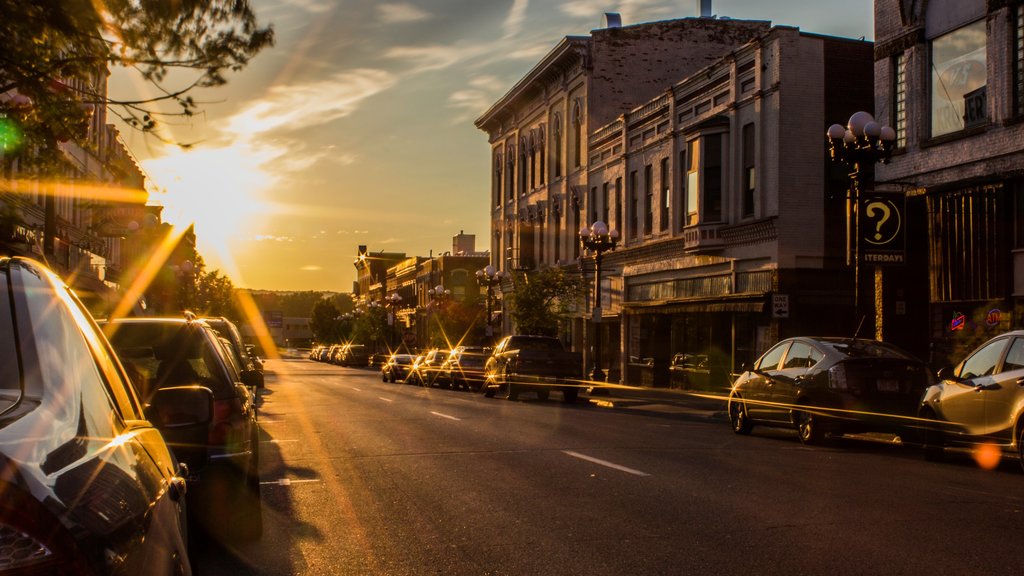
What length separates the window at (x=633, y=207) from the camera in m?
41.4

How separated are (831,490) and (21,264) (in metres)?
8.85

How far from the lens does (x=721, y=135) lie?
3344 cm

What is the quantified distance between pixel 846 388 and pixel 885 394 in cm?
62

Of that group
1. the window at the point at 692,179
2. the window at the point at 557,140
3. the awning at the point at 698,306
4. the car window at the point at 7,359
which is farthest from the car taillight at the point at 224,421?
the window at the point at 557,140

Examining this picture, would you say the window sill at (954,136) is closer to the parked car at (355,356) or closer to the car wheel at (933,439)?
the car wheel at (933,439)

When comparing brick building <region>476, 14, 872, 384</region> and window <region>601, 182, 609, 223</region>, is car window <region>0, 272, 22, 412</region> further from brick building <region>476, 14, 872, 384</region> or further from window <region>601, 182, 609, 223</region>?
window <region>601, 182, 609, 223</region>

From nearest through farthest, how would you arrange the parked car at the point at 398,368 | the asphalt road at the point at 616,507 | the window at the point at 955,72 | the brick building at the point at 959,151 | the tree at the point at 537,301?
the asphalt road at the point at 616,507 → the brick building at the point at 959,151 → the window at the point at 955,72 → the tree at the point at 537,301 → the parked car at the point at 398,368

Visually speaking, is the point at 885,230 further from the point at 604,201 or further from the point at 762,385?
the point at 604,201

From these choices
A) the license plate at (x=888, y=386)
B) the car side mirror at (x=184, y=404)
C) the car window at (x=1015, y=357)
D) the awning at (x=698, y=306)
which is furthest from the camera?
the awning at (x=698, y=306)

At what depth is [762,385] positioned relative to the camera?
57.9 ft

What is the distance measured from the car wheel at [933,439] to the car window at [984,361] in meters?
0.69

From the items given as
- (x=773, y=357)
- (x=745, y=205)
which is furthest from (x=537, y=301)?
(x=773, y=357)

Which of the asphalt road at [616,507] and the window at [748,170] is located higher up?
the window at [748,170]

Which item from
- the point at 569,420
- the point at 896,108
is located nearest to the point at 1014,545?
the point at 569,420
